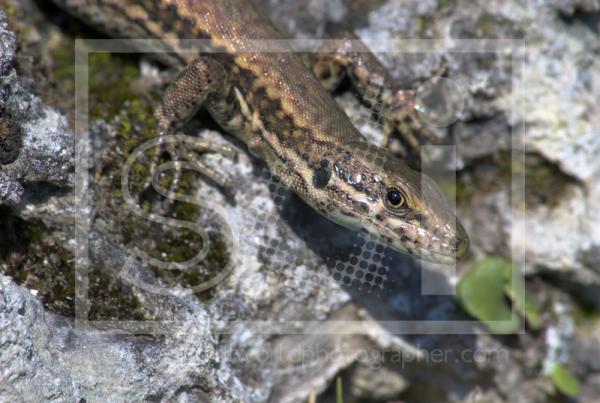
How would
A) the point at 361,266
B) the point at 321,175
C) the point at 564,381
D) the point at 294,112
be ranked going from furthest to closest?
the point at 564,381, the point at 361,266, the point at 294,112, the point at 321,175

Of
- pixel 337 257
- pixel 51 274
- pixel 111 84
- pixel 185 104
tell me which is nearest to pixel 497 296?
pixel 337 257

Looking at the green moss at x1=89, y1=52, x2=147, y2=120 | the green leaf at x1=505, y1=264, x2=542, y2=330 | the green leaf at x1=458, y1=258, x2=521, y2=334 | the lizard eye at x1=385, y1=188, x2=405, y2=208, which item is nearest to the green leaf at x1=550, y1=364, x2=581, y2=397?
the green leaf at x1=505, y1=264, x2=542, y2=330

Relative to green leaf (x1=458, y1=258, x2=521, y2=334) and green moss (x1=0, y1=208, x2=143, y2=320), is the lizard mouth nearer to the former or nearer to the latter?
green leaf (x1=458, y1=258, x2=521, y2=334)

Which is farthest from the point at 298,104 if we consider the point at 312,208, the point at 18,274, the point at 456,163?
the point at 18,274

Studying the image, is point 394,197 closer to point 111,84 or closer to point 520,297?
point 520,297

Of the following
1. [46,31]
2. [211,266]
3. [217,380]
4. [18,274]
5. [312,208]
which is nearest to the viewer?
[18,274]

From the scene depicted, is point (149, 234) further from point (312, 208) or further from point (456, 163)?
point (456, 163)
